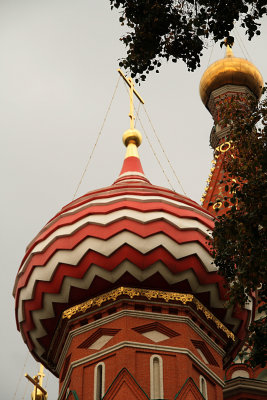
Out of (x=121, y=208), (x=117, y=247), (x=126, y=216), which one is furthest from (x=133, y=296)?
(x=121, y=208)

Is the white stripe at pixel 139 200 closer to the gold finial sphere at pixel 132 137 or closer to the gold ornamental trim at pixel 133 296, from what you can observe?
the gold ornamental trim at pixel 133 296

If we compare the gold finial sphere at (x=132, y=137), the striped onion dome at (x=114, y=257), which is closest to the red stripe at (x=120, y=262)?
the striped onion dome at (x=114, y=257)

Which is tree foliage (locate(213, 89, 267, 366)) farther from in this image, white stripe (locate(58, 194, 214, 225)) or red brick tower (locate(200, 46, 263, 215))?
red brick tower (locate(200, 46, 263, 215))

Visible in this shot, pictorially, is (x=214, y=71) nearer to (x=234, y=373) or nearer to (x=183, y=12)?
(x=234, y=373)

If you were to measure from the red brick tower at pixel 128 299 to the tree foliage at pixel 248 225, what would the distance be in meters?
3.85

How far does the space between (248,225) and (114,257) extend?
499cm

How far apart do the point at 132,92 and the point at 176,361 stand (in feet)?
23.7

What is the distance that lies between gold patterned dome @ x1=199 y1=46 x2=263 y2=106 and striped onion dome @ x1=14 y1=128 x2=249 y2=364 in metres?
13.9

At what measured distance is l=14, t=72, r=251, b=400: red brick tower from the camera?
45.5ft

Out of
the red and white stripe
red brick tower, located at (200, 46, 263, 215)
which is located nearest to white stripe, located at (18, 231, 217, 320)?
the red and white stripe

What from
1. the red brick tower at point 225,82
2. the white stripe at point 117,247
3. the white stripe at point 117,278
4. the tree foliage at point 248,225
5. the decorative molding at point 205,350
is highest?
the red brick tower at point 225,82

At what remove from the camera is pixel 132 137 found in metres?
18.2

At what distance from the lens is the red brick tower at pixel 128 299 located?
1386 centimetres

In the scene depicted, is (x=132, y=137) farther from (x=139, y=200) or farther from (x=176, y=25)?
(x=176, y=25)
